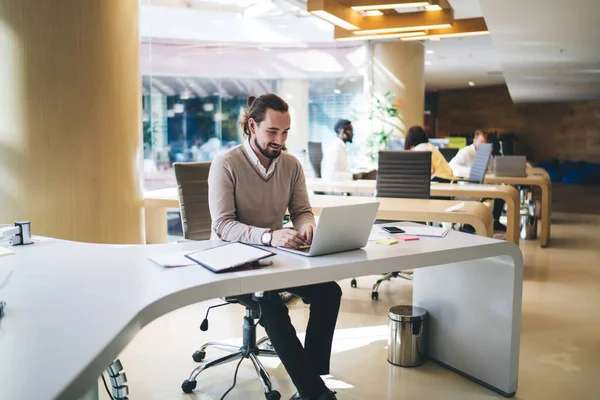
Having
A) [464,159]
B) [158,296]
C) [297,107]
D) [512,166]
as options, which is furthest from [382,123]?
[158,296]

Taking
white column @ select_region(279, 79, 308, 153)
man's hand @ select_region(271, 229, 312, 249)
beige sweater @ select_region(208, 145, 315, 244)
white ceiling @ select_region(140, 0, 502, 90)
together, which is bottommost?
man's hand @ select_region(271, 229, 312, 249)

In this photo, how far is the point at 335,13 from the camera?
5.64 m

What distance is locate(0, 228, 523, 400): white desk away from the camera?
1.33 meters

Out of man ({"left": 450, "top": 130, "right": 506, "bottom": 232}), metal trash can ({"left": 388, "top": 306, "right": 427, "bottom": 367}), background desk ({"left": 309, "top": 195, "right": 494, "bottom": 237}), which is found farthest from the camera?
man ({"left": 450, "top": 130, "right": 506, "bottom": 232})

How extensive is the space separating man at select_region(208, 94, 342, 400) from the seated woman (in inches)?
137

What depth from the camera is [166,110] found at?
10453 mm

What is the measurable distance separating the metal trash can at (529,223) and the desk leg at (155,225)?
4.55 m

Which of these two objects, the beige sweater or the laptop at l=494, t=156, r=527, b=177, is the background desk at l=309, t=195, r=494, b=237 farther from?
the laptop at l=494, t=156, r=527, b=177

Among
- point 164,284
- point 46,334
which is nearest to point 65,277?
point 164,284

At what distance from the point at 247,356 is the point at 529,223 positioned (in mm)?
5522

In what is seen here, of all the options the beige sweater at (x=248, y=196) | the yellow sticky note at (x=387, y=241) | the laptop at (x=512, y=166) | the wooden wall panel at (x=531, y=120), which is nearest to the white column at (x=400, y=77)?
the laptop at (x=512, y=166)

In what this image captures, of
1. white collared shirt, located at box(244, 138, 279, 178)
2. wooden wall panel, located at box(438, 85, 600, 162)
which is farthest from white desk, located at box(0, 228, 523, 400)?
wooden wall panel, located at box(438, 85, 600, 162)

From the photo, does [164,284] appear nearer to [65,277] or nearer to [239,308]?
[65,277]

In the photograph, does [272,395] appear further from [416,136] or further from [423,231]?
[416,136]
